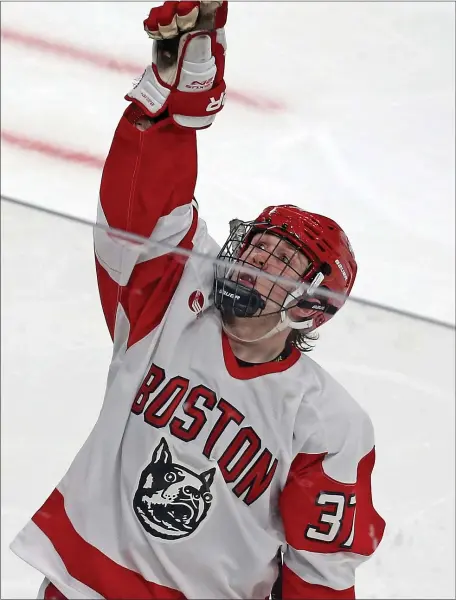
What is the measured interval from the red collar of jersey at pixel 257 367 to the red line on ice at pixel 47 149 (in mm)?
1073

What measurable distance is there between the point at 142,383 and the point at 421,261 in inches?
A: 44.8

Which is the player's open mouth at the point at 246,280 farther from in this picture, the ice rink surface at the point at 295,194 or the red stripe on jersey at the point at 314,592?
the red stripe on jersey at the point at 314,592

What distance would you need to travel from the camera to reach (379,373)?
133cm

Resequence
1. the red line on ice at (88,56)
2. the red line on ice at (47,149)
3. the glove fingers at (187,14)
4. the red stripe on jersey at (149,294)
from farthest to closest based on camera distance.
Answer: the red line on ice at (88,56)
the red line on ice at (47,149)
the red stripe on jersey at (149,294)
the glove fingers at (187,14)

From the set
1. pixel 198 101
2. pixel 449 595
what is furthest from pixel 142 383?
pixel 449 595

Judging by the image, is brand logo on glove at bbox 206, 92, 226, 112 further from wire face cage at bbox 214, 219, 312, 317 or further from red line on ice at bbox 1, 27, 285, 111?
red line on ice at bbox 1, 27, 285, 111

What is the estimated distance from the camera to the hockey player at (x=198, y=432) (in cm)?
137

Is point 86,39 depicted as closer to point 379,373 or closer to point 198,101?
point 198,101

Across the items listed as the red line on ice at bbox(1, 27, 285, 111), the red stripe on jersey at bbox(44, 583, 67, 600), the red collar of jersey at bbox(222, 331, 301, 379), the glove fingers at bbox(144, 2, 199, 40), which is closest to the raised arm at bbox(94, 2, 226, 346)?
the glove fingers at bbox(144, 2, 199, 40)

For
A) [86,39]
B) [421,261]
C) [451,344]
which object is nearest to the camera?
[451,344]

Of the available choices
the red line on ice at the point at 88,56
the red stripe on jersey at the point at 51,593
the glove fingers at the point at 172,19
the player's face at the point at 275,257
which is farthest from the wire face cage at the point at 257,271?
the red line on ice at the point at 88,56

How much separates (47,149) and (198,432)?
124cm

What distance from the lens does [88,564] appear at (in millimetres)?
1394

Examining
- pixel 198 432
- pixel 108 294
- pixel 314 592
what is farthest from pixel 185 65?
pixel 314 592
